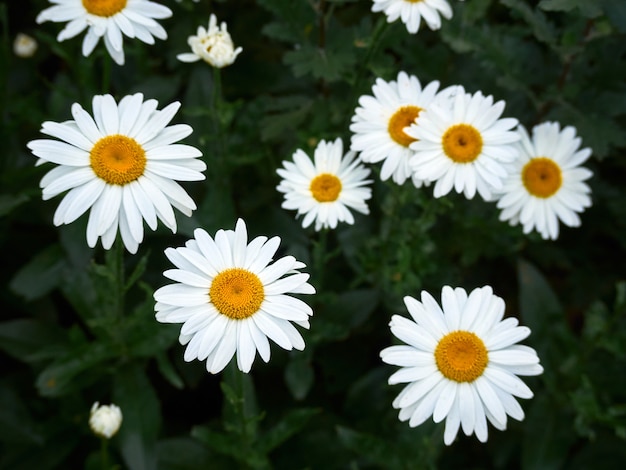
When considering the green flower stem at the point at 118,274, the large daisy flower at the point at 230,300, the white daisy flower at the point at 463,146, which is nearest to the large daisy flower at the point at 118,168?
the large daisy flower at the point at 230,300

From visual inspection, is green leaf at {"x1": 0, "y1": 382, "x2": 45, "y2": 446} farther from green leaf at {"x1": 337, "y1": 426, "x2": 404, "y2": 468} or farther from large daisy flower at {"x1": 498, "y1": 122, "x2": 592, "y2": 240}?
large daisy flower at {"x1": 498, "y1": 122, "x2": 592, "y2": 240}

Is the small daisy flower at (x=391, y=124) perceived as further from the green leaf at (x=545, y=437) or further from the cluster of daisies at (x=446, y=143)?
the green leaf at (x=545, y=437)

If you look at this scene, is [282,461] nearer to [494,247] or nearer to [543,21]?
[494,247]

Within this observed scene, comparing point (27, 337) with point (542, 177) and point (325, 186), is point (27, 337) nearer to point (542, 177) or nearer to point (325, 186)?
point (325, 186)

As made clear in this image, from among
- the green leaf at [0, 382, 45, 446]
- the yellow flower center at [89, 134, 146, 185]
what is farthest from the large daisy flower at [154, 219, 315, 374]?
the green leaf at [0, 382, 45, 446]

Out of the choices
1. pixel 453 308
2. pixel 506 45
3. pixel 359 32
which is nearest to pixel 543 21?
pixel 506 45

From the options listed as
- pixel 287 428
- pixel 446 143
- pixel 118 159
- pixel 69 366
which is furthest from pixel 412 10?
pixel 69 366
